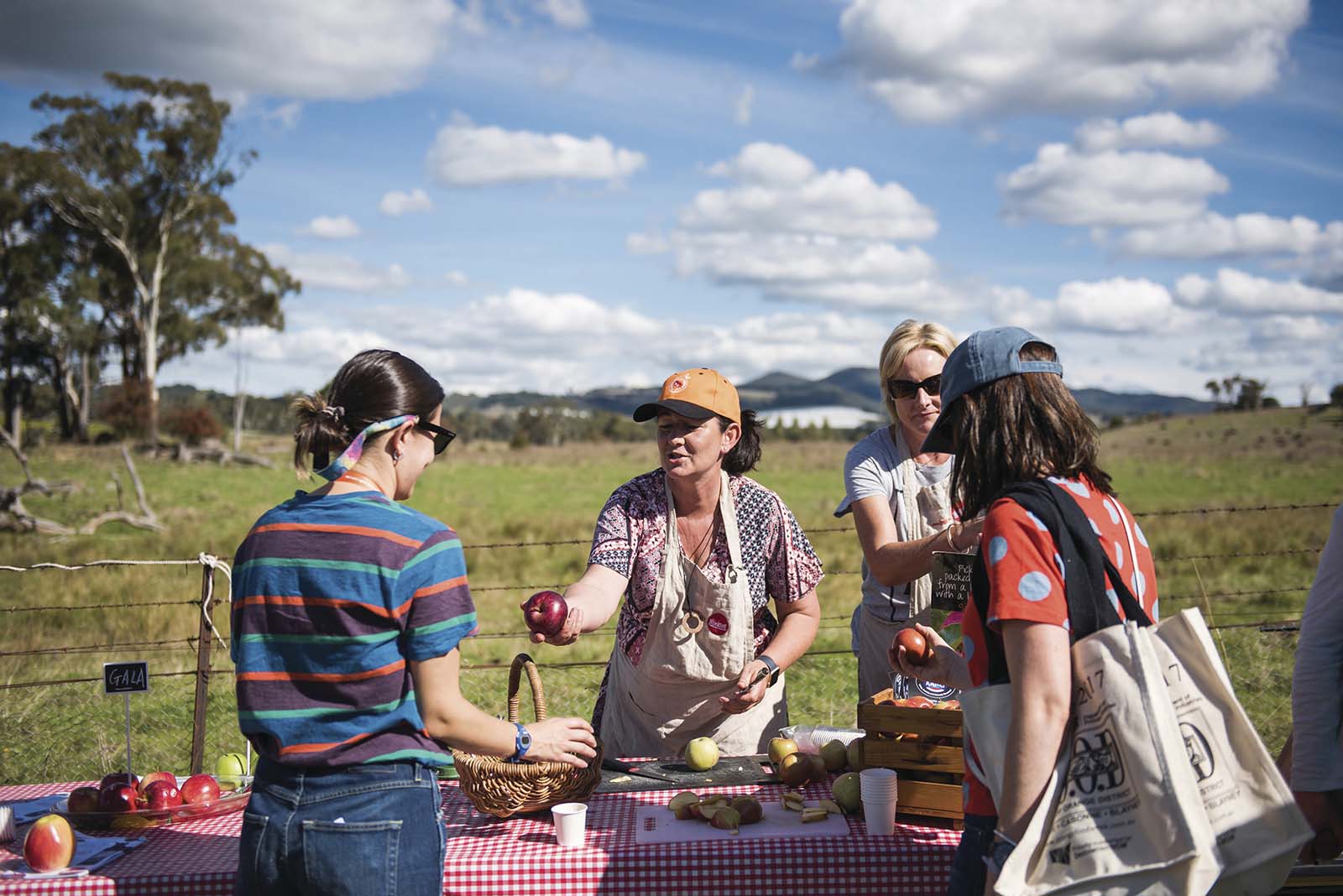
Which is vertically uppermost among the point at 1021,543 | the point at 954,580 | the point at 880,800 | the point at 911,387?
the point at 911,387

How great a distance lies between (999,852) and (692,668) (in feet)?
5.77

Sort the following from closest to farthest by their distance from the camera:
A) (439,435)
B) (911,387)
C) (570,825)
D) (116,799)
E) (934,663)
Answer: (439,435) → (934,663) → (570,825) → (116,799) → (911,387)

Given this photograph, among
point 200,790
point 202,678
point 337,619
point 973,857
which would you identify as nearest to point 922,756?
point 973,857

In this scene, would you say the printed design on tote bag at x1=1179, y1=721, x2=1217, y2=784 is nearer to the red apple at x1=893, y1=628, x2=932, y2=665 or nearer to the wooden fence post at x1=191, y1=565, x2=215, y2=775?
the red apple at x1=893, y1=628, x2=932, y2=665

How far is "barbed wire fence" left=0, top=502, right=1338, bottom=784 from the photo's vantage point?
5.97 metres

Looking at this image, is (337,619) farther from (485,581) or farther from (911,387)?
(485,581)

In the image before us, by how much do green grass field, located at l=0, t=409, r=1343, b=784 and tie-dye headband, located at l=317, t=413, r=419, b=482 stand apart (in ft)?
9.49

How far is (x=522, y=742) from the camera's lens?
2.53 m

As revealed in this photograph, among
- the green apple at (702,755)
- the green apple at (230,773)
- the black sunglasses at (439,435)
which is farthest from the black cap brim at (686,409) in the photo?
the green apple at (230,773)

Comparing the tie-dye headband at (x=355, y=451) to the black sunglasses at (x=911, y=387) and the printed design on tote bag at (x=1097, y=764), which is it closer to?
the printed design on tote bag at (x=1097, y=764)

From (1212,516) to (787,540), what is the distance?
55.9ft

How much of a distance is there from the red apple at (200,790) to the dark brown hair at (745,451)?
1924 millimetres

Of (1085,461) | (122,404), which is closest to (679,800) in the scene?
(1085,461)

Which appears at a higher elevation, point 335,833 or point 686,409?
point 686,409
